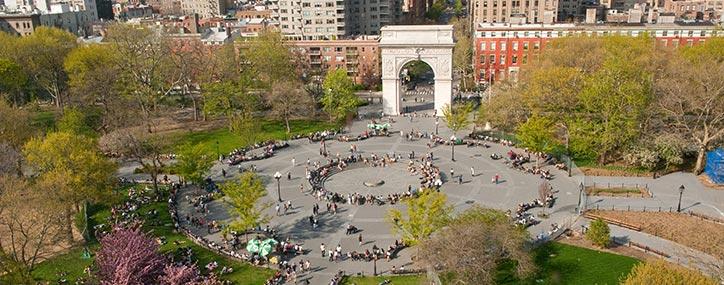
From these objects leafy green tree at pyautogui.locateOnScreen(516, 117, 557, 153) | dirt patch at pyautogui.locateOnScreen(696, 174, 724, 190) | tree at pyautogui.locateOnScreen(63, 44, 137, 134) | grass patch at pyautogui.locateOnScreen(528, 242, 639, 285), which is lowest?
grass patch at pyautogui.locateOnScreen(528, 242, 639, 285)

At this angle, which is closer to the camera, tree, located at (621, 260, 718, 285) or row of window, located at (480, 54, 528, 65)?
tree, located at (621, 260, 718, 285)

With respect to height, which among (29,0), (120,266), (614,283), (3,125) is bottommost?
(614,283)

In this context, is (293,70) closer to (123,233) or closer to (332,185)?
(332,185)

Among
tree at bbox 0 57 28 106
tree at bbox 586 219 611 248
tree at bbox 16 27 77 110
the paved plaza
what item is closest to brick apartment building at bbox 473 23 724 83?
the paved plaza

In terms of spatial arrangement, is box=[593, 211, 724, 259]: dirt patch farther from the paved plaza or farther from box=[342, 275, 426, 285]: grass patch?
box=[342, 275, 426, 285]: grass patch

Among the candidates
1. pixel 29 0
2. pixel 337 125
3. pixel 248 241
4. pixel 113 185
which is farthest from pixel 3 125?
pixel 29 0

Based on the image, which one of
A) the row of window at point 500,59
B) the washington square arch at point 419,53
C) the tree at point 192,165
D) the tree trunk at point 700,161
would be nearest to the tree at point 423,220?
the tree at point 192,165
